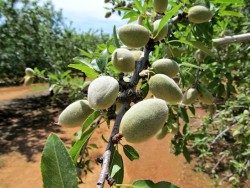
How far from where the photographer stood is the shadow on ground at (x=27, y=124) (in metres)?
6.31

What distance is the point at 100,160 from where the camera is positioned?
739 mm

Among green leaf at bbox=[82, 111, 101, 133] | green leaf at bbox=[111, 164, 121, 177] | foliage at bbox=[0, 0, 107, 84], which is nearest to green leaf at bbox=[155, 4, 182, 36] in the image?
green leaf at bbox=[82, 111, 101, 133]

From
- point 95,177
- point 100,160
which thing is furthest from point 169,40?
point 95,177

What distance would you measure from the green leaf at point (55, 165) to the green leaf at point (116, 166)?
0.25 meters

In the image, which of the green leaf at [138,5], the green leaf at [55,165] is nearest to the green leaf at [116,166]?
the green leaf at [55,165]

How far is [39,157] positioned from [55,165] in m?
5.62

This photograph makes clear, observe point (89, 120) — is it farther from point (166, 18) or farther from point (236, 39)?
point (236, 39)

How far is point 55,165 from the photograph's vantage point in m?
0.51

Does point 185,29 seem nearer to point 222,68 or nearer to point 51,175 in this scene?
point 222,68

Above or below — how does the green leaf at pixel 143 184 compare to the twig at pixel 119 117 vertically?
below

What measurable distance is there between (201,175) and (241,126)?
2.84m

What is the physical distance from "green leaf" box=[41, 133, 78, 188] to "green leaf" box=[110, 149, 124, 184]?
25 centimetres

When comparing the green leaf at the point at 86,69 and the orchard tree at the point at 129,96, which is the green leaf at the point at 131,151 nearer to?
the orchard tree at the point at 129,96

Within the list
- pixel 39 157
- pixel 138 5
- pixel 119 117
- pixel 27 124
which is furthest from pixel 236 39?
pixel 27 124
